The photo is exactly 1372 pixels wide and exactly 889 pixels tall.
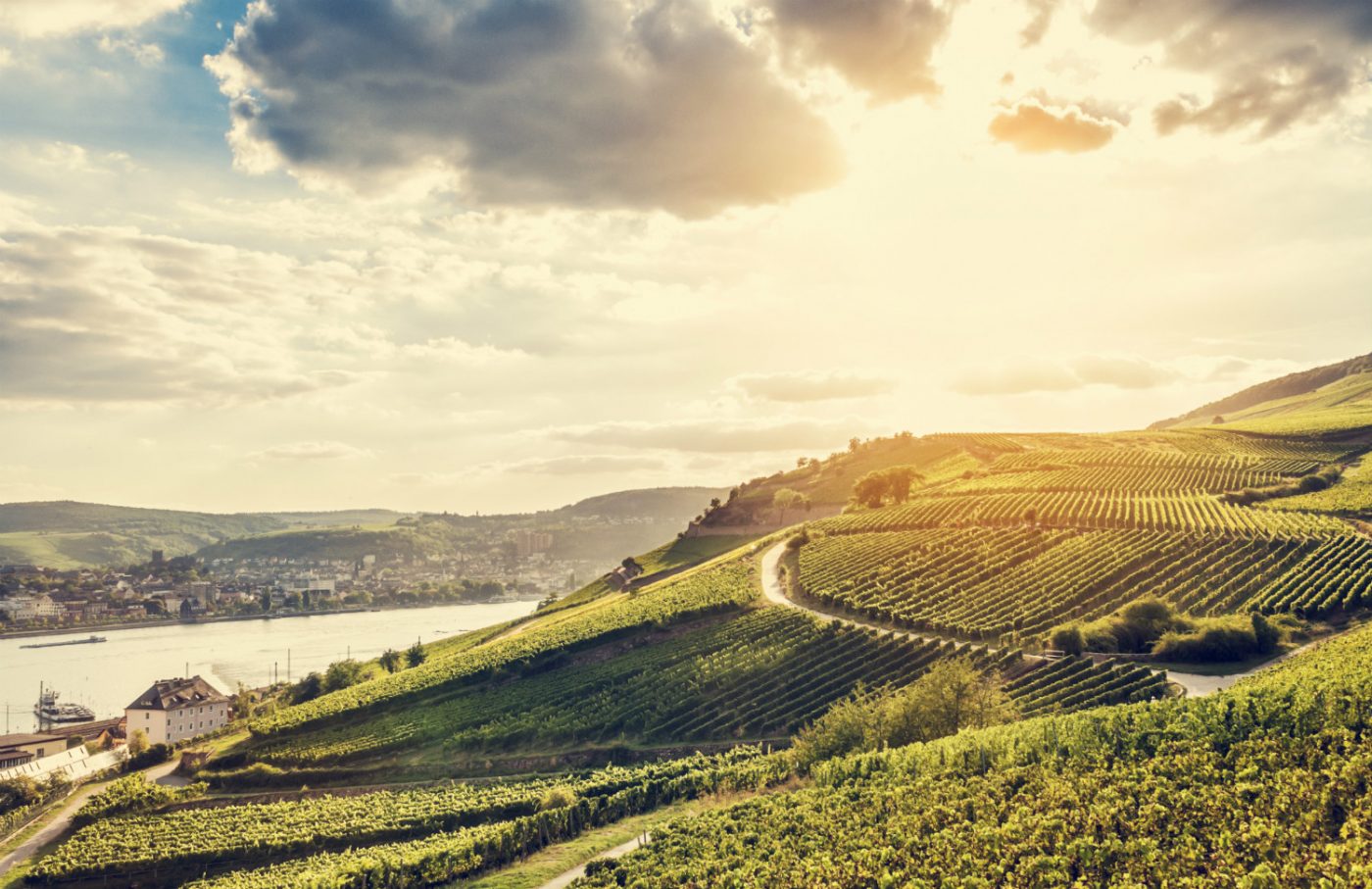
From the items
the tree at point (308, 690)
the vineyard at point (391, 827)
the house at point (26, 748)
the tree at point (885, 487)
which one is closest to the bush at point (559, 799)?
the vineyard at point (391, 827)

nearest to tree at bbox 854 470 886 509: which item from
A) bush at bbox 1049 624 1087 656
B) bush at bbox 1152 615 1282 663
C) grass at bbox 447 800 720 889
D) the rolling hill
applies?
the rolling hill

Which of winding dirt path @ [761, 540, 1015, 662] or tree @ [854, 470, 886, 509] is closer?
winding dirt path @ [761, 540, 1015, 662]

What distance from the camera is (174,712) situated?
98.3 m

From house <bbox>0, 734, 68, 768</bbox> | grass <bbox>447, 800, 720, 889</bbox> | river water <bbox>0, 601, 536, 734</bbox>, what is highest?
grass <bbox>447, 800, 720, 889</bbox>

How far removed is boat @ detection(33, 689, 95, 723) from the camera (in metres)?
122

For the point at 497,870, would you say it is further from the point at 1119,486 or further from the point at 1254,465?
the point at 1254,465

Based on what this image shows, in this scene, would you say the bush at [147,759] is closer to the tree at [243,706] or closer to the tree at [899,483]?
the tree at [243,706]

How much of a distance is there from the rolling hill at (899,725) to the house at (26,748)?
66.5 feet

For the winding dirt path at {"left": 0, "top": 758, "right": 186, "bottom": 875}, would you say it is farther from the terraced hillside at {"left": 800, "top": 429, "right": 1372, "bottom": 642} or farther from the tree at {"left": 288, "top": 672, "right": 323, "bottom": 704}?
the terraced hillside at {"left": 800, "top": 429, "right": 1372, "bottom": 642}

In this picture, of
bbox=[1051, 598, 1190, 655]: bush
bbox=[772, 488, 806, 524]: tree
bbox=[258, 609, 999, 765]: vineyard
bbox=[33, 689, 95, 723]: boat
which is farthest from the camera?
bbox=[772, 488, 806, 524]: tree

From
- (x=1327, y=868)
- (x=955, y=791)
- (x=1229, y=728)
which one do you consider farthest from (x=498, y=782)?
(x=1327, y=868)

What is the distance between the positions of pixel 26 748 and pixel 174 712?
15.5 meters

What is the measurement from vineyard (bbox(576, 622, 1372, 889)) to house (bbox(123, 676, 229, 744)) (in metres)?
87.5

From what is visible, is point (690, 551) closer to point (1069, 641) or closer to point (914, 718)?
point (1069, 641)
